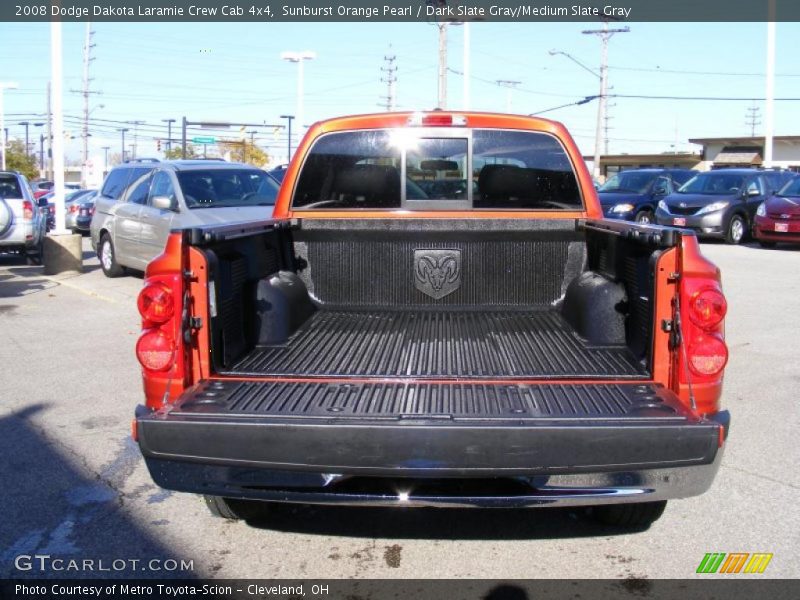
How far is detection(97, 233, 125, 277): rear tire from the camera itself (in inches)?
530

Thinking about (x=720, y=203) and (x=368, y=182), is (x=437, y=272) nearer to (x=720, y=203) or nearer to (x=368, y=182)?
(x=368, y=182)

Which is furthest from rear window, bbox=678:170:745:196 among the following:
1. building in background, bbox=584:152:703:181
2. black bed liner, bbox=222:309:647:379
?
building in background, bbox=584:152:703:181

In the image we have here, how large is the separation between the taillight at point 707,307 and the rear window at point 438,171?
5.97 ft

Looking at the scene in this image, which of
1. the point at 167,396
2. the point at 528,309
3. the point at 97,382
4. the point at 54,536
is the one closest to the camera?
the point at 167,396

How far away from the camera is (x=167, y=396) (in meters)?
3.38

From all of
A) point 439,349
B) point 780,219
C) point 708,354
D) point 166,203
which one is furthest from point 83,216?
point 708,354

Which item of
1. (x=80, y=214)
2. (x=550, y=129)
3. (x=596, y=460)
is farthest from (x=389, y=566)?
(x=80, y=214)

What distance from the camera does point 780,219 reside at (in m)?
17.4

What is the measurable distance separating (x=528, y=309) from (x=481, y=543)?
156 cm

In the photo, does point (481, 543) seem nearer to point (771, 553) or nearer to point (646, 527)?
point (646, 527)

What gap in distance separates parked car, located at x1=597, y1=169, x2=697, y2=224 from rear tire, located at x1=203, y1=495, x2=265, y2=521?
654 inches

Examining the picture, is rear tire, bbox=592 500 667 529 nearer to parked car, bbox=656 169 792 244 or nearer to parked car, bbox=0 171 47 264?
parked car, bbox=0 171 47 264

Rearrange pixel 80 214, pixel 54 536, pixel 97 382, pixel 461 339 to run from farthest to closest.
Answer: pixel 80 214 < pixel 97 382 < pixel 461 339 < pixel 54 536

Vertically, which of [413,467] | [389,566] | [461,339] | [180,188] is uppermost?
[180,188]
